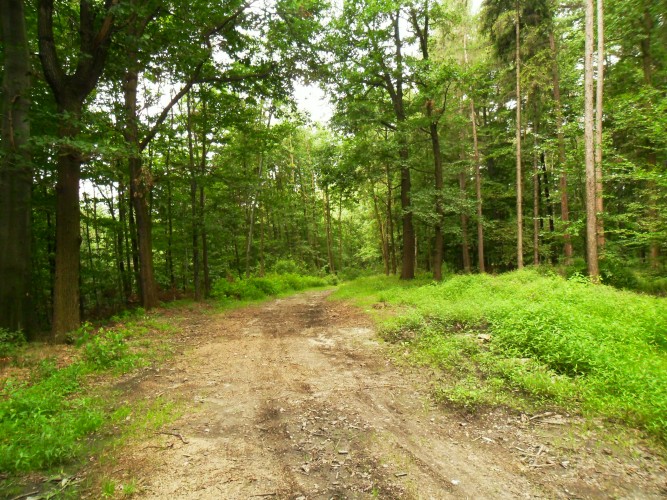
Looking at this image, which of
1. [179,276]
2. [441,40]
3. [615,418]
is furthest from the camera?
[179,276]

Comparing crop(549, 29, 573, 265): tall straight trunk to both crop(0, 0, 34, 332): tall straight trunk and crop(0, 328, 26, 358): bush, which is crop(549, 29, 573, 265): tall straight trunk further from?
crop(0, 328, 26, 358): bush

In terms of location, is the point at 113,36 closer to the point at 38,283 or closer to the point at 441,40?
the point at 38,283

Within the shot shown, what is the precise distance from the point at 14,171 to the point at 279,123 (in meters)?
10.5

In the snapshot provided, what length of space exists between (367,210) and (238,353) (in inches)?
1066

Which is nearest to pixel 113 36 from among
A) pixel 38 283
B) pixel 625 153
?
pixel 38 283

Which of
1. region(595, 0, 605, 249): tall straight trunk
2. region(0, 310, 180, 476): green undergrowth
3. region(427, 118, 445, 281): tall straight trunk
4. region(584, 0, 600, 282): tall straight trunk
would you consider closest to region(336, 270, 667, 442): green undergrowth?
region(584, 0, 600, 282): tall straight trunk

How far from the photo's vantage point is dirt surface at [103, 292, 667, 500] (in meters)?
2.99

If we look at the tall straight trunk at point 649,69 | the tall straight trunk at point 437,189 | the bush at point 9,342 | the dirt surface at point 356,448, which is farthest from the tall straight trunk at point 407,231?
the bush at point 9,342

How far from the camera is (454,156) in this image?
20766 millimetres

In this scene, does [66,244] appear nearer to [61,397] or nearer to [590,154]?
[61,397]

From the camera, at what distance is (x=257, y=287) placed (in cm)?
1956

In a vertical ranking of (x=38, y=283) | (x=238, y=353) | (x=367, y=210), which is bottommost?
(x=238, y=353)

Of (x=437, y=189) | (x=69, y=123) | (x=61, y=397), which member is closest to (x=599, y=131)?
(x=437, y=189)

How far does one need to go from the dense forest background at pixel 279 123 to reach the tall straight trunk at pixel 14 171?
0.03 metres
